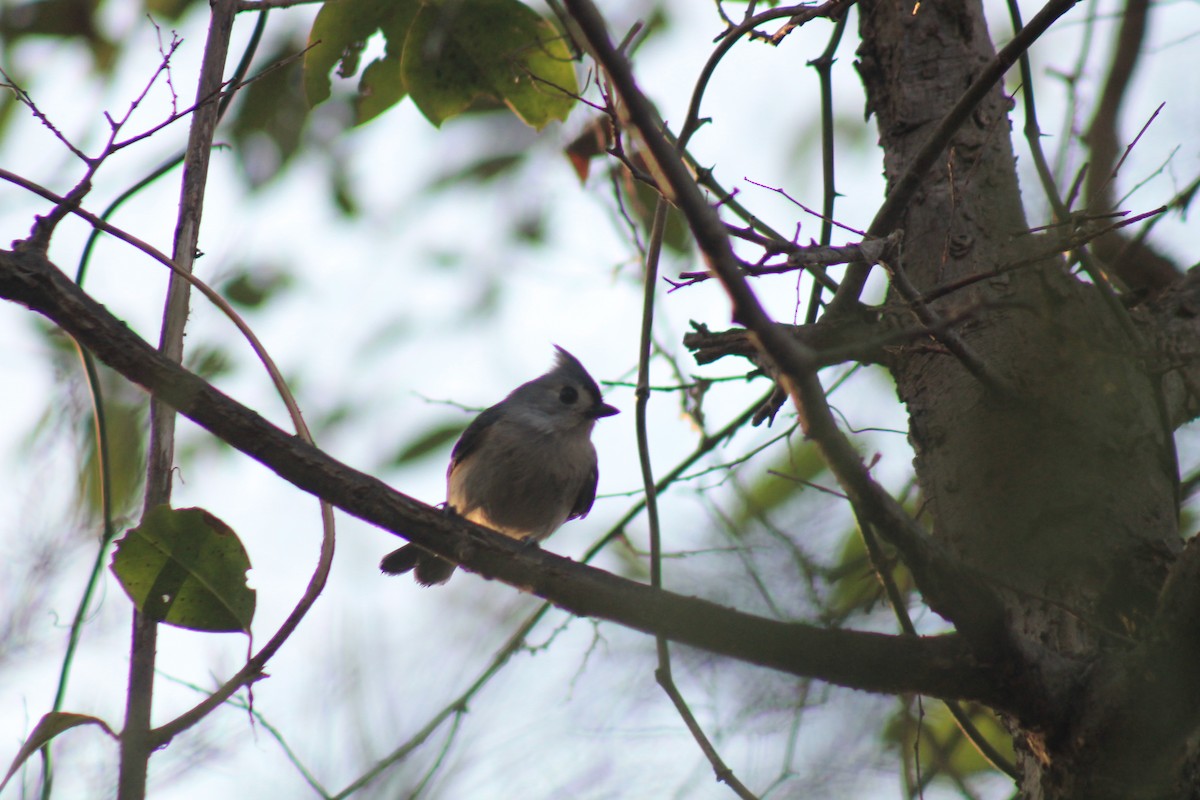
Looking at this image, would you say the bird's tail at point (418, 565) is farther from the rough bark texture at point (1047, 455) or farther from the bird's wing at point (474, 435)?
the rough bark texture at point (1047, 455)

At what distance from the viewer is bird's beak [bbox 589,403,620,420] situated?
4.75 meters

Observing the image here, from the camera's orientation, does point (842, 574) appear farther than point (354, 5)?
No

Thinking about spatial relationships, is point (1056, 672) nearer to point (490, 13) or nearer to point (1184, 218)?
point (1184, 218)

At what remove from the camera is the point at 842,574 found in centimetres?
242

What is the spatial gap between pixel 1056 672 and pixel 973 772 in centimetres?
127

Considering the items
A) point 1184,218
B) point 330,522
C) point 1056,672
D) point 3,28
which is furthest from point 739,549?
point 3,28

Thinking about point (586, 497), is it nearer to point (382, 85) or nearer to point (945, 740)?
point (945, 740)

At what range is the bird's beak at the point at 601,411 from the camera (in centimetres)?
475

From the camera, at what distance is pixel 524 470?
450 cm

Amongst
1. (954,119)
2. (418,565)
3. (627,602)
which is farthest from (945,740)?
Answer: (418,565)

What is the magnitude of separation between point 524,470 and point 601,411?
0.48 metres

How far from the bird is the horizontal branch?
2.45 metres

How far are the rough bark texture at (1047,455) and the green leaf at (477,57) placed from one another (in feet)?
3.27

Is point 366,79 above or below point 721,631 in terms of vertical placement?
above
